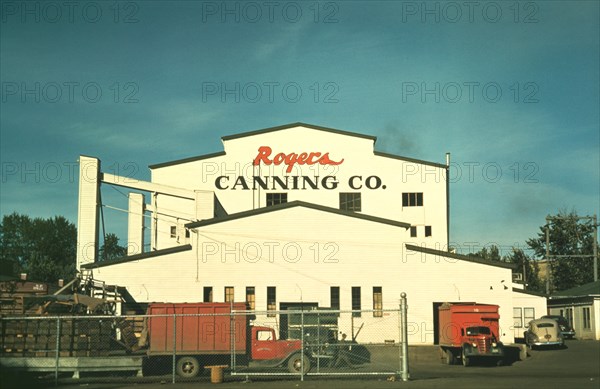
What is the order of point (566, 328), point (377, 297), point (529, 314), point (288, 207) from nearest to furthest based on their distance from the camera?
point (377, 297)
point (288, 207)
point (529, 314)
point (566, 328)

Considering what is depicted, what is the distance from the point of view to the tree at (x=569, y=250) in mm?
82750

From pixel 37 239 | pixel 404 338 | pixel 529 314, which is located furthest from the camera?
pixel 37 239

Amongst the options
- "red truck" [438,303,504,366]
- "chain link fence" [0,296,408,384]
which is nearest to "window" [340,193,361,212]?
"red truck" [438,303,504,366]

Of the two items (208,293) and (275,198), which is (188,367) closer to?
(208,293)

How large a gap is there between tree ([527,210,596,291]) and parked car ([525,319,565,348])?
3690 centimetres

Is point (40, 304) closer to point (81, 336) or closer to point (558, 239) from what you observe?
point (81, 336)

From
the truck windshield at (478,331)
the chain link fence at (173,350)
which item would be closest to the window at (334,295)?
the truck windshield at (478,331)

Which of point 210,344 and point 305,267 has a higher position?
point 305,267

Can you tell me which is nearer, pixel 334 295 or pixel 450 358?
pixel 450 358

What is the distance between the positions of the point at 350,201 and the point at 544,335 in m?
17.5

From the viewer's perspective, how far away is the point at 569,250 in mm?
89938

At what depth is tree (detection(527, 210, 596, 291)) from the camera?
82750mm

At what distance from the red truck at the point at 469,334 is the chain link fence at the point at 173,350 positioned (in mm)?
7656

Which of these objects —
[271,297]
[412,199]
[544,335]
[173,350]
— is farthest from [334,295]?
[173,350]
